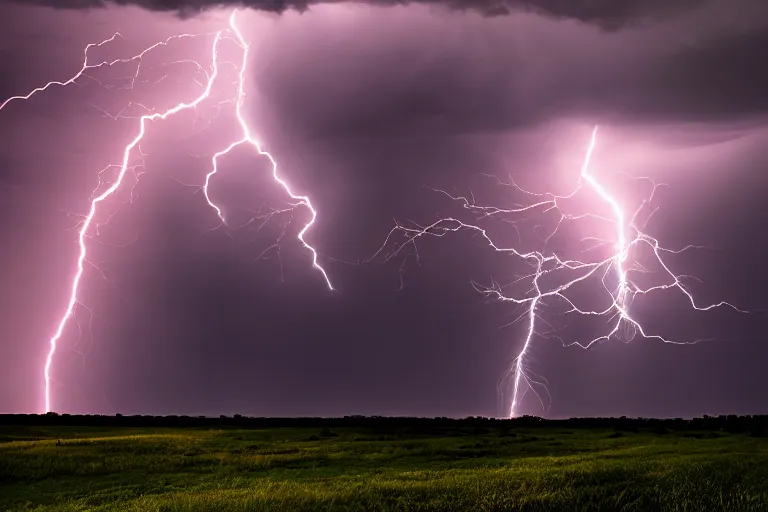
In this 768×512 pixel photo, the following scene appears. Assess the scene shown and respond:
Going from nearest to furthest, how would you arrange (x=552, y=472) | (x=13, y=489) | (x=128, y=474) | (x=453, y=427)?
(x=552, y=472) < (x=13, y=489) < (x=128, y=474) < (x=453, y=427)

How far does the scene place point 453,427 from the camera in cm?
3869

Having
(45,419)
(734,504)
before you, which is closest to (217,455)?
(734,504)

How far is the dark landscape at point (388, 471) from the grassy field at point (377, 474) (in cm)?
4

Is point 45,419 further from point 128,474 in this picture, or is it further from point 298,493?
point 298,493

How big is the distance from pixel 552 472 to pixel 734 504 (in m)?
4.35

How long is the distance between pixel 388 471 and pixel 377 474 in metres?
0.96

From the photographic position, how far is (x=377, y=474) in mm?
18203

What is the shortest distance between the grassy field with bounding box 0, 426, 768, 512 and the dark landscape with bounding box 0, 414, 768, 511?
0.13ft

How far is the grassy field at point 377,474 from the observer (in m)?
12.4

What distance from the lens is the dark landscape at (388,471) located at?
492 inches

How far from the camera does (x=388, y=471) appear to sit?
19.1m

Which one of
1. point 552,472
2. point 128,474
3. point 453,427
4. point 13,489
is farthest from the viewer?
point 453,427

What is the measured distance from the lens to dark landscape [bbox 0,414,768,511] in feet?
41.0

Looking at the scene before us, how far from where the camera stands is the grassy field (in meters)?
12.4
